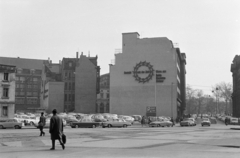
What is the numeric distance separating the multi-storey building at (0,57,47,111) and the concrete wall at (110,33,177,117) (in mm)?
52673

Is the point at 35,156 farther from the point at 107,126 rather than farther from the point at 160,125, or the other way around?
the point at 160,125

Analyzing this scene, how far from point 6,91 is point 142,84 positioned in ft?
110

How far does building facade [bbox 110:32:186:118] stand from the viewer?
254 feet

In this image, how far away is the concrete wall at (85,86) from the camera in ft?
344

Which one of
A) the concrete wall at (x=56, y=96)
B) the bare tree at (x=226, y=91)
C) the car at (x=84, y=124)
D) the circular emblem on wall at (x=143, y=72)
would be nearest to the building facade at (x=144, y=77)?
the circular emblem on wall at (x=143, y=72)

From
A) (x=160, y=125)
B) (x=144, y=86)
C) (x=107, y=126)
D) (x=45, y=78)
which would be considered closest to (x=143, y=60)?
(x=144, y=86)

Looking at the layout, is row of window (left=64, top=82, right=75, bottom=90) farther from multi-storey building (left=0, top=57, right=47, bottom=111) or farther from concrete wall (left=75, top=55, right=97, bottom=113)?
multi-storey building (left=0, top=57, right=47, bottom=111)

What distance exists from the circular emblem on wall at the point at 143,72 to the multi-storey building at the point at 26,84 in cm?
5749

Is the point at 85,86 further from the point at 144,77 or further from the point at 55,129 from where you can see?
the point at 55,129

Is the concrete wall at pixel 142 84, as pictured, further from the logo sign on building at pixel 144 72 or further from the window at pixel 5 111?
the window at pixel 5 111

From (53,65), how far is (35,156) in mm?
125121

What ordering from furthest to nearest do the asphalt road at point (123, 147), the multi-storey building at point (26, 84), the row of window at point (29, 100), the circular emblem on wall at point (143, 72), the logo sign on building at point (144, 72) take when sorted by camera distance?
the row of window at point (29, 100), the multi-storey building at point (26, 84), the circular emblem on wall at point (143, 72), the logo sign on building at point (144, 72), the asphalt road at point (123, 147)

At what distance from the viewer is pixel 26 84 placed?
131m

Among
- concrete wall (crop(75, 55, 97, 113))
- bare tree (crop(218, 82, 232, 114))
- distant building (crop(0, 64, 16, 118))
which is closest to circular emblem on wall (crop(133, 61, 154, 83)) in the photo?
concrete wall (crop(75, 55, 97, 113))
